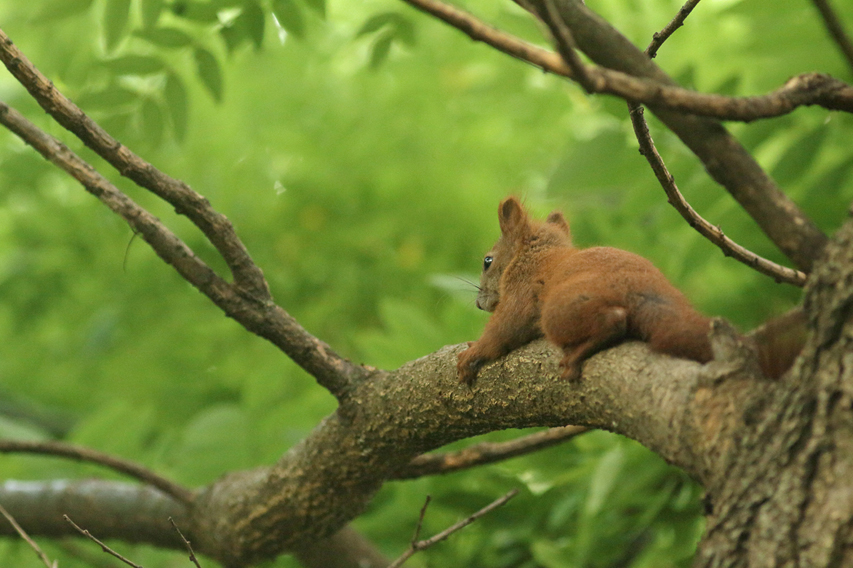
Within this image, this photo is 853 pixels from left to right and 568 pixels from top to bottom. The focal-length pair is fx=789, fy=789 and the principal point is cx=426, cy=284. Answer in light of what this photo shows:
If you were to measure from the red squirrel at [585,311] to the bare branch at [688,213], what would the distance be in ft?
0.61

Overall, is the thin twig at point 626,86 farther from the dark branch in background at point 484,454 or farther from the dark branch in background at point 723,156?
the dark branch in background at point 484,454

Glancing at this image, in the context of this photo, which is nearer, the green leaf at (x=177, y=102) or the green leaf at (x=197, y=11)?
the green leaf at (x=197, y=11)

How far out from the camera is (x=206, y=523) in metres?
3.46

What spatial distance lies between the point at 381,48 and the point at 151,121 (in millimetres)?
1083

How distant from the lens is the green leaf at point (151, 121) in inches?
138

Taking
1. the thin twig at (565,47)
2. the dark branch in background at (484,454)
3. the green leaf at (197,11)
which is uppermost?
the green leaf at (197,11)

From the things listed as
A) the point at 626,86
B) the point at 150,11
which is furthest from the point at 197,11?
the point at 626,86

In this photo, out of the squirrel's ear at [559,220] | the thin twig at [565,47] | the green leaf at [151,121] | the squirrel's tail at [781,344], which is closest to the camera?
the thin twig at [565,47]

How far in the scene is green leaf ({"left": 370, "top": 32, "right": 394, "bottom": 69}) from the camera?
360cm

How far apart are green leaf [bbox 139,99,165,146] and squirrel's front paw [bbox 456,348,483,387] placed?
1.98m

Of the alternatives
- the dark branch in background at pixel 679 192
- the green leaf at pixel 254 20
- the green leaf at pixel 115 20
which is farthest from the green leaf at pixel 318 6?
the dark branch in background at pixel 679 192

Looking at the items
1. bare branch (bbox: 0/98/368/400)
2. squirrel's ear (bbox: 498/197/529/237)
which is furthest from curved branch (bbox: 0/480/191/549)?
squirrel's ear (bbox: 498/197/529/237)

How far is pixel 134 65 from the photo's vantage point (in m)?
3.40

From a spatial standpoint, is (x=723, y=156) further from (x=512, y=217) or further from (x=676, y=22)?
(x=512, y=217)
